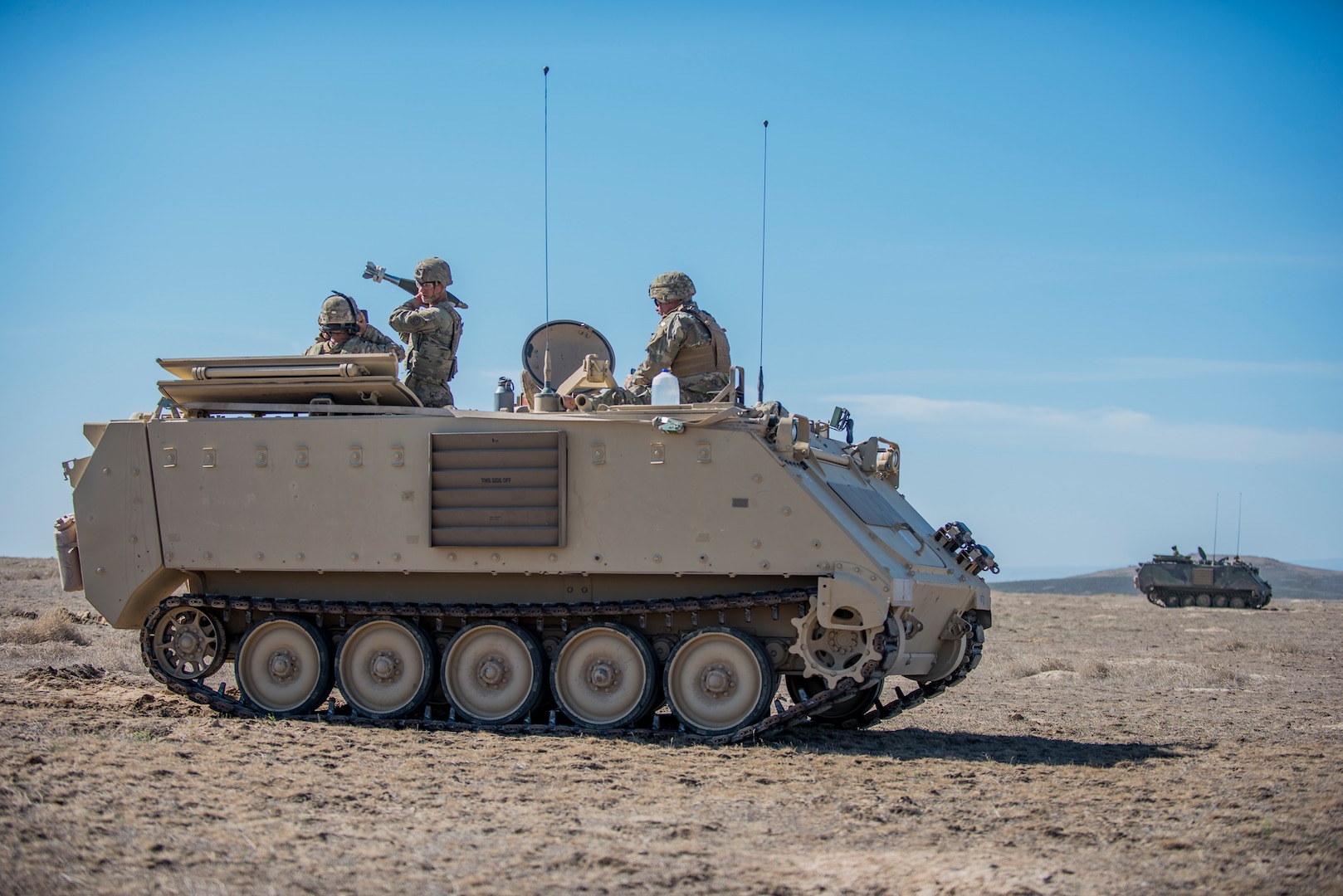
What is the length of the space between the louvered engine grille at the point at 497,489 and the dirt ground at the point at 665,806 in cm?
178

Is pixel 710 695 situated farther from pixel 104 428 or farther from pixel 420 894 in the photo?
pixel 104 428


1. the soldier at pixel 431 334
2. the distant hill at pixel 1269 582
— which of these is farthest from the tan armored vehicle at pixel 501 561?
the distant hill at pixel 1269 582

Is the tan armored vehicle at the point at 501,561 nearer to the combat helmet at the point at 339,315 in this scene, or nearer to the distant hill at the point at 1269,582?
the combat helmet at the point at 339,315

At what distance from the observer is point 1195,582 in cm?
4806

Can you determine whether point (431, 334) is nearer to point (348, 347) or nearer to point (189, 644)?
point (348, 347)

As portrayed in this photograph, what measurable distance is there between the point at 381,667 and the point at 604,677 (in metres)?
2.16

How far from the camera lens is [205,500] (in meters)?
12.6

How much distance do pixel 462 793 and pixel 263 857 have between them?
6.34 ft

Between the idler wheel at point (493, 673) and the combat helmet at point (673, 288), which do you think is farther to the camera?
the combat helmet at point (673, 288)

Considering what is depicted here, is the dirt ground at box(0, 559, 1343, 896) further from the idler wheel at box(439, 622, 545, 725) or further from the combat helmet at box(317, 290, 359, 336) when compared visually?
the combat helmet at box(317, 290, 359, 336)

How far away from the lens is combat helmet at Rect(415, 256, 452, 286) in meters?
14.0

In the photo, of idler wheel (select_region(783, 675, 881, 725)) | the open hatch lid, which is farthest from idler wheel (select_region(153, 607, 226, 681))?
idler wheel (select_region(783, 675, 881, 725))

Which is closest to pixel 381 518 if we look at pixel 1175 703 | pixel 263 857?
pixel 263 857

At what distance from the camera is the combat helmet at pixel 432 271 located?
1403cm
